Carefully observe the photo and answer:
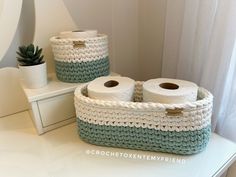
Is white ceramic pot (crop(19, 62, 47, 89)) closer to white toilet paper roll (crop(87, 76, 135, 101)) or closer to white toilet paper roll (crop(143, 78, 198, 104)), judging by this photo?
white toilet paper roll (crop(87, 76, 135, 101))

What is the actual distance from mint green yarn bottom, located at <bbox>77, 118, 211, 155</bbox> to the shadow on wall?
12.9 inches

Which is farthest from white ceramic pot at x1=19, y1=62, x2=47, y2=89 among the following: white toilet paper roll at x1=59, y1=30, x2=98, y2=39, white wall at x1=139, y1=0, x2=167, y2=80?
white wall at x1=139, y1=0, x2=167, y2=80

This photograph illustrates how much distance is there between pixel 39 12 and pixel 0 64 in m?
0.20

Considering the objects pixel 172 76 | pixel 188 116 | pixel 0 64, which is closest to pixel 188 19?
pixel 172 76

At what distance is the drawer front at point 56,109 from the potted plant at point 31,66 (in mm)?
57

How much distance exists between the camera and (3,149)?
1.97ft

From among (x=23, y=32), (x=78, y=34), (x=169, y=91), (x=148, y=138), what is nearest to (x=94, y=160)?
(x=148, y=138)

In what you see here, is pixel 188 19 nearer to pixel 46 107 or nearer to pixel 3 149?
pixel 46 107

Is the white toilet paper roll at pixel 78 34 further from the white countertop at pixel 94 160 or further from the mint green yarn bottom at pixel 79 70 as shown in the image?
the white countertop at pixel 94 160

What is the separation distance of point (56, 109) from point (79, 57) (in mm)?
159

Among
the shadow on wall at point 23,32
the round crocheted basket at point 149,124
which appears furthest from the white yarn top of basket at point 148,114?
the shadow on wall at point 23,32

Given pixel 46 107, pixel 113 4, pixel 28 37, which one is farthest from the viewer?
pixel 113 4

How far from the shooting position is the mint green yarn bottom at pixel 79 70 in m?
0.68

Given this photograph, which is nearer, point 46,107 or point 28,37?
point 46,107
